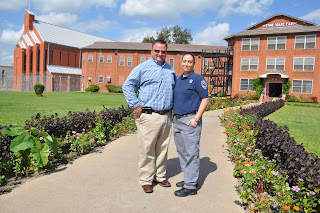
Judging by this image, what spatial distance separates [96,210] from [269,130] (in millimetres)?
3481

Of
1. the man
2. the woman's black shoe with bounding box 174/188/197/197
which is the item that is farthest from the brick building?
the woman's black shoe with bounding box 174/188/197/197

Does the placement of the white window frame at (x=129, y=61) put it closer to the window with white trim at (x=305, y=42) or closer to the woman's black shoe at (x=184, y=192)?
the window with white trim at (x=305, y=42)

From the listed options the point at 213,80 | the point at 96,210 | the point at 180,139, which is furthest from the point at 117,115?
the point at 213,80

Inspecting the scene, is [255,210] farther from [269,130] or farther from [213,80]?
[213,80]

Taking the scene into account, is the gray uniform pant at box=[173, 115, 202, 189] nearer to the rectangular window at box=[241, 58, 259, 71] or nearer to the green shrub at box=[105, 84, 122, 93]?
the rectangular window at box=[241, 58, 259, 71]

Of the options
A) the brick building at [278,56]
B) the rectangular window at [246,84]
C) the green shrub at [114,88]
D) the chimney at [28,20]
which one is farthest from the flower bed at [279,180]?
the chimney at [28,20]

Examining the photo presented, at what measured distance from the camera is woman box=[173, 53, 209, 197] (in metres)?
3.51

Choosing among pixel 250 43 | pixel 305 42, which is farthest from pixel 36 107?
pixel 305 42

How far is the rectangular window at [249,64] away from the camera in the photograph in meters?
31.3

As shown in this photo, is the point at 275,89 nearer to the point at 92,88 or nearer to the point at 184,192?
the point at 92,88

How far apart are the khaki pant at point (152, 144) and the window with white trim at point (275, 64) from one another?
30.7 metres

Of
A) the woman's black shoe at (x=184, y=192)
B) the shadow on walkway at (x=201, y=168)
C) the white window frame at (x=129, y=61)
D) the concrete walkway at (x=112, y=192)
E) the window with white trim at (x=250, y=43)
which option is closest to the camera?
the concrete walkway at (x=112, y=192)

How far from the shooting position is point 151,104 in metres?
3.56

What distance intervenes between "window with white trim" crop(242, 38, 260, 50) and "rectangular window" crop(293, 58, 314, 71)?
490 cm
